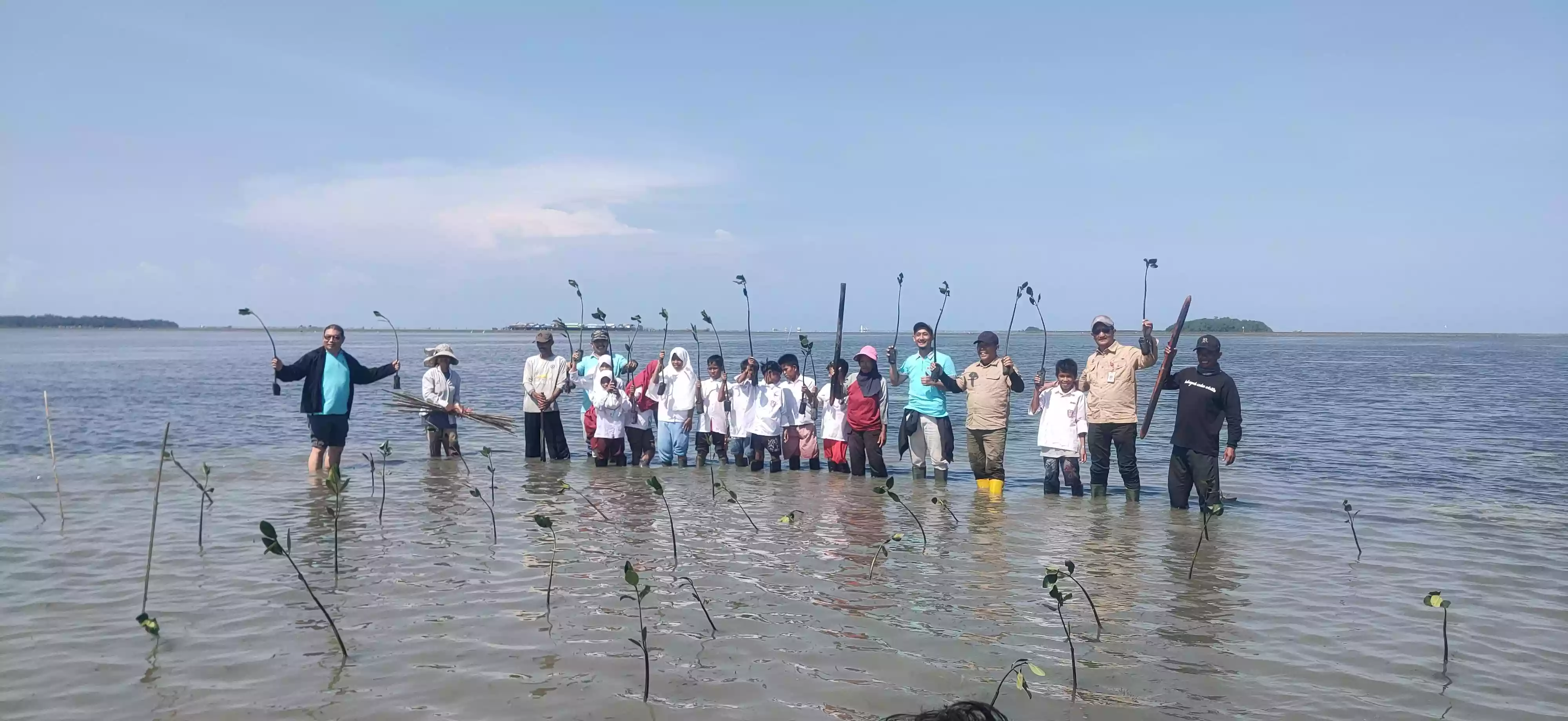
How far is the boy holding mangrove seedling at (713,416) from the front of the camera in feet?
39.3

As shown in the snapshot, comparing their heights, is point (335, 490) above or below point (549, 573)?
above

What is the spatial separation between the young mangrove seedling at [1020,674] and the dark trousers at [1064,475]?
5.61m

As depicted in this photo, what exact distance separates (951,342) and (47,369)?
75.3m

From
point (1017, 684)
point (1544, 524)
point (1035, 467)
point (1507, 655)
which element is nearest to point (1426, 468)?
point (1544, 524)

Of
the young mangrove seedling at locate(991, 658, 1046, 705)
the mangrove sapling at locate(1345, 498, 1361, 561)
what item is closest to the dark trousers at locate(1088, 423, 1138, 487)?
the mangrove sapling at locate(1345, 498, 1361, 561)

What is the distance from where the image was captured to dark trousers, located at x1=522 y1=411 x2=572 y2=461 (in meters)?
12.7

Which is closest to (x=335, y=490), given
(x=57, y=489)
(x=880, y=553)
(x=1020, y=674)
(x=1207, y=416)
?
(x=880, y=553)

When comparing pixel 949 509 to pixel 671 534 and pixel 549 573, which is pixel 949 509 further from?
pixel 549 573

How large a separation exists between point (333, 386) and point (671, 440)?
4088 millimetres

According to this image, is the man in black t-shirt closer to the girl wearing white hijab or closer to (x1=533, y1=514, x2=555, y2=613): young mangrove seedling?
the girl wearing white hijab

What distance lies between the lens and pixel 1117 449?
31.5ft

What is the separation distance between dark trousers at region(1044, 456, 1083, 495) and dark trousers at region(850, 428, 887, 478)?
188 centimetres

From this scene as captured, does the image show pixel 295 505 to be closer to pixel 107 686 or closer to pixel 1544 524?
pixel 107 686

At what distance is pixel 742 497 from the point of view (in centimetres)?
1006
